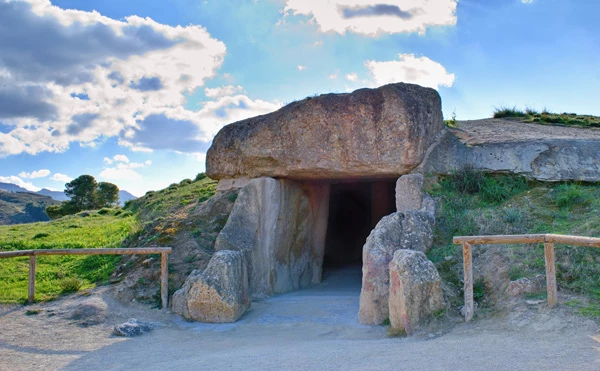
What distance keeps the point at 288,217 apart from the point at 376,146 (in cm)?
269

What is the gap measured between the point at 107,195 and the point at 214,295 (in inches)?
1287

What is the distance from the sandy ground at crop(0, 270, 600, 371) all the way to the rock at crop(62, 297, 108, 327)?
0.14 metres

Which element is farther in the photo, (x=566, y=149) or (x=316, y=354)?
(x=566, y=149)

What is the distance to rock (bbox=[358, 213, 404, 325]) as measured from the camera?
25.7ft

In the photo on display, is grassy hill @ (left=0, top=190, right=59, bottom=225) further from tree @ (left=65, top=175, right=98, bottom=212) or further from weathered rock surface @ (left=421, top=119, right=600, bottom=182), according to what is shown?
weathered rock surface @ (left=421, top=119, right=600, bottom=182)

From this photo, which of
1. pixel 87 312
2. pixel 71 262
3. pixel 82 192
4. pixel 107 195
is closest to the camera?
pixel 87 312

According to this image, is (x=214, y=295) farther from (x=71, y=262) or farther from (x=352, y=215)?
(x=352, y=215)

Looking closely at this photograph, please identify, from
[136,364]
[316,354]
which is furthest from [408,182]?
[136,364]

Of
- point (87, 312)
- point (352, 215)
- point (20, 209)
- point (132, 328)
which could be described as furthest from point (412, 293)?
point (20, 209)

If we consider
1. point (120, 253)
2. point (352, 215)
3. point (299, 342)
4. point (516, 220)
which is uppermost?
point (352, 215)

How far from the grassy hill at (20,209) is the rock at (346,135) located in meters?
54.9

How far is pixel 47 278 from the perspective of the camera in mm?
11188

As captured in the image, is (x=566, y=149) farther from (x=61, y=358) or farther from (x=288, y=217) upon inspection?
(x=61, y=358)

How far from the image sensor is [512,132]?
12281 millimetres
